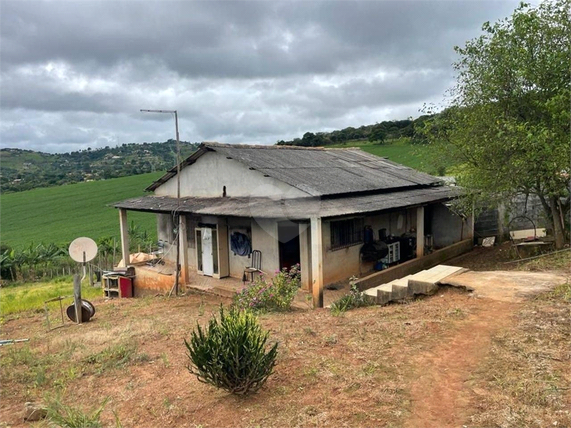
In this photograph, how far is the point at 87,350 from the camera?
7.80 m

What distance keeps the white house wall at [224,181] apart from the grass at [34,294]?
20.0ft

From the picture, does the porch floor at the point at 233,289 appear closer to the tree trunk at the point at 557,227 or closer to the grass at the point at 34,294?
the grass at the point at 34,294

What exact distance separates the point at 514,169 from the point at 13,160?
130754 mm

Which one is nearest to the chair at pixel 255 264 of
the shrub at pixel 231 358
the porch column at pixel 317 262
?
the porch column at pixel 317 262

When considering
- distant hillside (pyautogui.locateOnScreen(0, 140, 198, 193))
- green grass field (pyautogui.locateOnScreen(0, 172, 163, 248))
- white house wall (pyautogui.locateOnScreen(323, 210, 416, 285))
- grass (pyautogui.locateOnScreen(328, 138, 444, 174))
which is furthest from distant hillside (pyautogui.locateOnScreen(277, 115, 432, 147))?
white house wall (pyautogui.locateOnScreen(323, 210, 416, 285))

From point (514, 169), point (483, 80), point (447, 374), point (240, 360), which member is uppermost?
point (483, 80)

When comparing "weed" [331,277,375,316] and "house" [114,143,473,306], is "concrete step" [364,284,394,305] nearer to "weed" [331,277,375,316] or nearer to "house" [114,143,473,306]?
"weed" [331,277,375,316]

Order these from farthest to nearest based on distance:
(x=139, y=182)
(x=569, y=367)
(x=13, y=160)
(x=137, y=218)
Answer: (x=13, y=160) < (x=139, y=182) < (x=137, y=218) < (x=569, y=367)

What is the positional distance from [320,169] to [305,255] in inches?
187

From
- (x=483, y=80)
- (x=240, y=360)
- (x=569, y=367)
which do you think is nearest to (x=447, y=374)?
(x=569, y=367)

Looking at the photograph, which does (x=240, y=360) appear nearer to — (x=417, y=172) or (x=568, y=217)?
(x=568, y=217)

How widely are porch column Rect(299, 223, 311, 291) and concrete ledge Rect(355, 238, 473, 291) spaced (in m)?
1.34

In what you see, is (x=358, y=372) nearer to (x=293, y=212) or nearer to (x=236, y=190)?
(x=293, y=212)

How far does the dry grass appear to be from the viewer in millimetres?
3789
